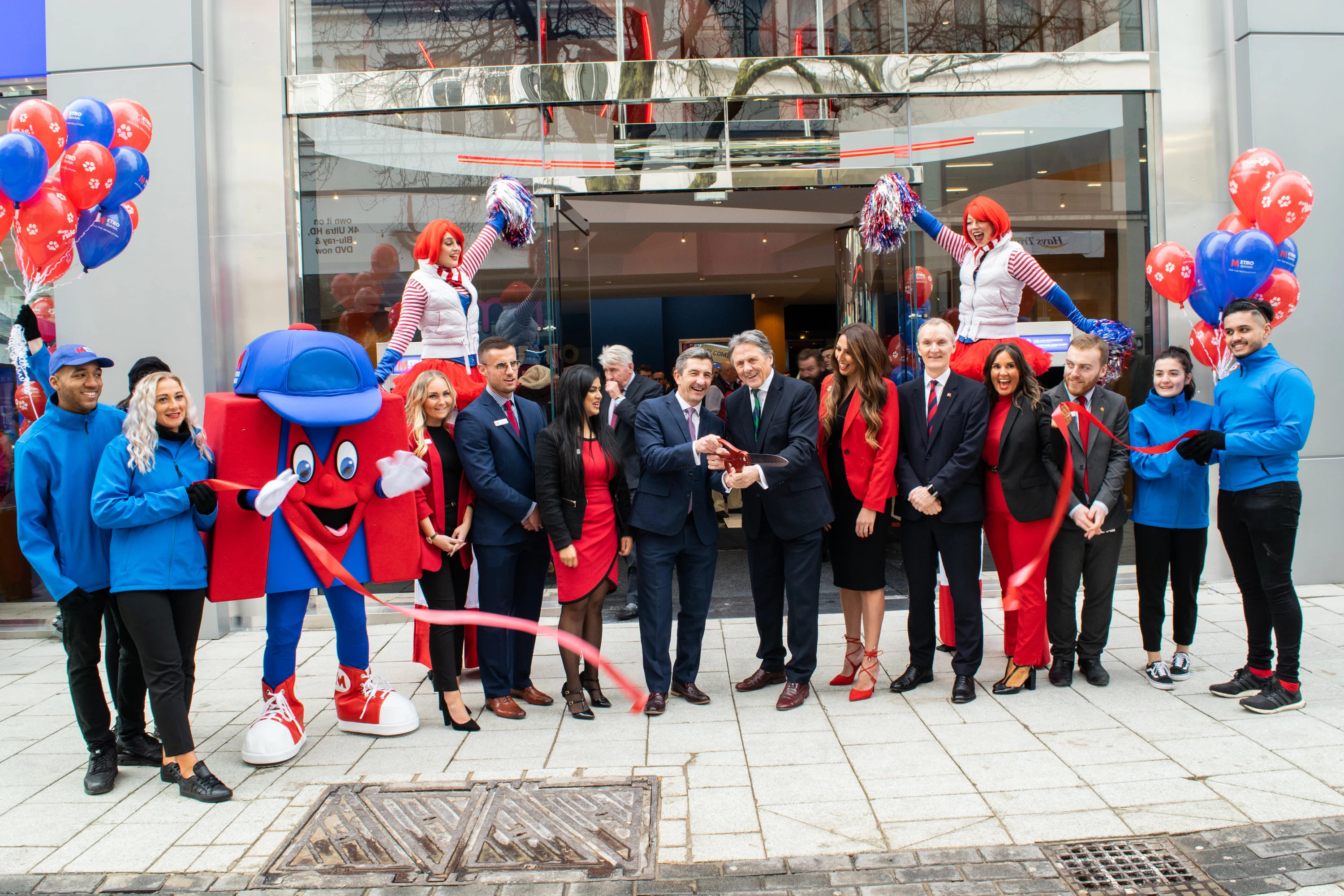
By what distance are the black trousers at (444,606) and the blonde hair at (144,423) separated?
4.40 feet

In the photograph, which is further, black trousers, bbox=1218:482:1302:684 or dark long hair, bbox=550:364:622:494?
dark long hair, bbox=550:364:622:494

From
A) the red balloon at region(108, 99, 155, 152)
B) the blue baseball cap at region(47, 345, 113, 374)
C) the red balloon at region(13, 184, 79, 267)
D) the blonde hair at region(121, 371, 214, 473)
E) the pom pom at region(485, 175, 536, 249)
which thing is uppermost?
the red balloon at region(108, 99, 155, 152)

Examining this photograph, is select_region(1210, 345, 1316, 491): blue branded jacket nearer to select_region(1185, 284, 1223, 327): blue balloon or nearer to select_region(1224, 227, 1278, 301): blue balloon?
select_region(1224, 227, 1278, 301): blue balloon

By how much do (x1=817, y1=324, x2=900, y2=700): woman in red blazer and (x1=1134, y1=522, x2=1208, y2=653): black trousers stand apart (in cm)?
135

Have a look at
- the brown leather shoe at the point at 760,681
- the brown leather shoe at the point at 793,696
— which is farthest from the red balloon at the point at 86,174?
the brown leather shoe at the point at 793,696

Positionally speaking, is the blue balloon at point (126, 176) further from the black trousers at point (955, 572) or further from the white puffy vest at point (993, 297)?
the white puffy vest at point (993, 297)

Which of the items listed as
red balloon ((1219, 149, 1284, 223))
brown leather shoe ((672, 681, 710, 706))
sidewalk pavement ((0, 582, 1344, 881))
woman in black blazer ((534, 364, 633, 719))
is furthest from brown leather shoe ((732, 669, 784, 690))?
red balloon ((1219, 149, 1284, 223))

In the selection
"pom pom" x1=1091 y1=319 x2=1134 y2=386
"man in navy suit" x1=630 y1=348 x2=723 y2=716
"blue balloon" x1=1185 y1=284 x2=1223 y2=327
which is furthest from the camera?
"pom pom" x1=1091 y1=319 x2=1134 y2=386

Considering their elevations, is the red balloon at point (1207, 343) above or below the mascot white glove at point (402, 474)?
above

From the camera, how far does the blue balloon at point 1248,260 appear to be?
492 cm

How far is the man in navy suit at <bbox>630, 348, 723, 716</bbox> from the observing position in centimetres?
462

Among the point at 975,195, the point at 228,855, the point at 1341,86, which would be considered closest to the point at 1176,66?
the point at 1341,86

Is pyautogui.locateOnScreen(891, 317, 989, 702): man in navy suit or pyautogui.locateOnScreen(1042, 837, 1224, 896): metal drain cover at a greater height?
pyautogui.locateOnScreen(891, 317, 989, 702): man in navy suit

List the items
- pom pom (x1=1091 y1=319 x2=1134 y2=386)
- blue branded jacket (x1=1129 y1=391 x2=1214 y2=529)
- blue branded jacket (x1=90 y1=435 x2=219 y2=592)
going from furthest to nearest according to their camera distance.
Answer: pom pom (x1=1091 y1=319 x2=1134 y2=386) < blue branded jacket (x1=1129 y1=391 x2=1214 y2=529) < blue branded jacket (x1=90 y1=435 x2=219 y2=592)
